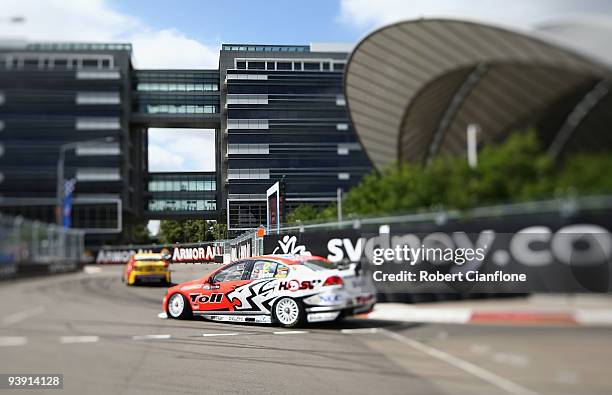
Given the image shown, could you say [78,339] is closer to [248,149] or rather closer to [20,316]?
[20,316]

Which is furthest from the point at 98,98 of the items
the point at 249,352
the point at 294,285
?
the point at 294,285

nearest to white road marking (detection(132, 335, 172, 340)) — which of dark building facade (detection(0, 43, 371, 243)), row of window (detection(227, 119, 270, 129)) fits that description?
dark building facade (detection(0, 43, 371, 243))

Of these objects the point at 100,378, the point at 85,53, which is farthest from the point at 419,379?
the point at 85,53

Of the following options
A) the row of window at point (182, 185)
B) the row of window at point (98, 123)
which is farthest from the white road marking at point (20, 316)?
the row of window at point (98, 123)

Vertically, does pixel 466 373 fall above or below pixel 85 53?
below

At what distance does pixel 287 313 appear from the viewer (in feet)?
14.5

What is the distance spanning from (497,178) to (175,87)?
1.76m

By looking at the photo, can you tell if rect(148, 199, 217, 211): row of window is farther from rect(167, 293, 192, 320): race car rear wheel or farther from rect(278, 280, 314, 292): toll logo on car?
rect(167, 293, 192, 320): race car rear wheel

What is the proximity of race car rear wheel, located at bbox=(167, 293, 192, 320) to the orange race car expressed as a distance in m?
0.65

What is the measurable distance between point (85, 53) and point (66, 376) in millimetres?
1578

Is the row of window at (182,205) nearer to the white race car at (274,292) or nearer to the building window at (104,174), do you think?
the building window at (104,174)

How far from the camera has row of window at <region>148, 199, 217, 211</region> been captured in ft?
9.03

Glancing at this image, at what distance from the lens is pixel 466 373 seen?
2871 millimetres

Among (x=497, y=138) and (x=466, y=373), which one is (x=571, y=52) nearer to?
(x=497, y=138)
